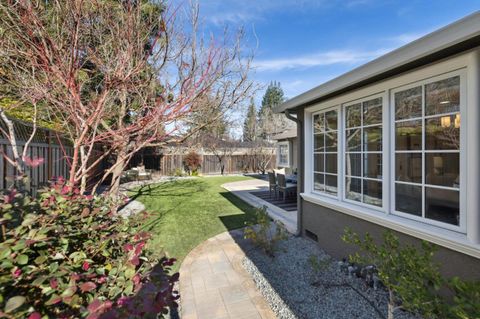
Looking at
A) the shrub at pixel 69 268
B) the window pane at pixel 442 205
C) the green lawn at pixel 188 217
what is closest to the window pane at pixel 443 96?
the window pane at pixel 442 205

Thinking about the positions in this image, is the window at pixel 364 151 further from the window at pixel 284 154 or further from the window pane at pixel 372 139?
the window at pixel 284 154

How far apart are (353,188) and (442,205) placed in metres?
1.38

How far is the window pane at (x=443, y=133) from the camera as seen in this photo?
2670 millimetres

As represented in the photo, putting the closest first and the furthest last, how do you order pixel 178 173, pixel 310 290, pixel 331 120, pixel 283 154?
1. pixel 310 290
2. pixel 331 120
3. pixel 283 154
4. pixel 178 173

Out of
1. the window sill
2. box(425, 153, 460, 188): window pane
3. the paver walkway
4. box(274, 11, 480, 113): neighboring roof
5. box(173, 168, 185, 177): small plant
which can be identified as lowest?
the paver walkway

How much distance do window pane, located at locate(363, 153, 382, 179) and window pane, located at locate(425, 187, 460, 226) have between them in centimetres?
73

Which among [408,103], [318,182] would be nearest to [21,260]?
[408,103]

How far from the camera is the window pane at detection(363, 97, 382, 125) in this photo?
3621mm

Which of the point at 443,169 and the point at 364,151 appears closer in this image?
the point at 443,169

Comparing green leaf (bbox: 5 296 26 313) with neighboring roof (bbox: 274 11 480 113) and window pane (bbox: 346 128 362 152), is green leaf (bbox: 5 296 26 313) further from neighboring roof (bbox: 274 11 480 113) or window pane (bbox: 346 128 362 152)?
window pane (bbox: 346 128 362 152)

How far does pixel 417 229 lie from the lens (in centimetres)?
287

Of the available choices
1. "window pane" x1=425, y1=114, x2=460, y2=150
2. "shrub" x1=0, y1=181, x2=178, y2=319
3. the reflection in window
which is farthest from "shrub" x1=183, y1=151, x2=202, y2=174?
"shrub" x1=0, y1=181, x2=178, y2=319

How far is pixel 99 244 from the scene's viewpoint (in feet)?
5.28

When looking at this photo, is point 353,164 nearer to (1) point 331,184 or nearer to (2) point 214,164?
(1) point 331,184
